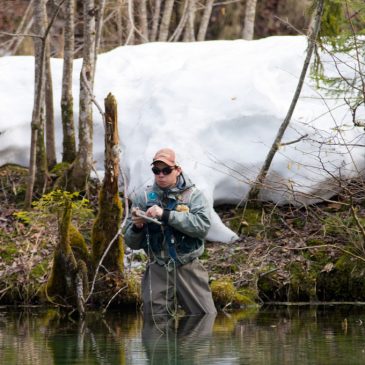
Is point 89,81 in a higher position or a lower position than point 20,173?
higher

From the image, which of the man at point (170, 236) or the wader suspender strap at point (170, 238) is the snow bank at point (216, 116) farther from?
the wader suspender strap at point (170, 238)

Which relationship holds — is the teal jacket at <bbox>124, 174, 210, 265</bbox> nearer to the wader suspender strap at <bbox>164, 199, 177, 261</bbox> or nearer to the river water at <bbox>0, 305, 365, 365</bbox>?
the wader suspender strap at <bbox>164, 199, 177, 261</bbox>

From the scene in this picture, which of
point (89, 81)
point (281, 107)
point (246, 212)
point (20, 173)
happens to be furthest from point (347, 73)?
point (20, 173)

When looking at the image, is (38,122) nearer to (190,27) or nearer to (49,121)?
(49,121)

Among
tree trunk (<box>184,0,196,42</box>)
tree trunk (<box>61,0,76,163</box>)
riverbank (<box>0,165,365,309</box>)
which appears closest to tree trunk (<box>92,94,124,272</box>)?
riverbank (<box>0,165,365,309</box>)

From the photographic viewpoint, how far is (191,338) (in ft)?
31.4

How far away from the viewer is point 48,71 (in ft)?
52.4

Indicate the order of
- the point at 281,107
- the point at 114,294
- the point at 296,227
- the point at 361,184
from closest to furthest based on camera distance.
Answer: the point at 114,294, the point at 361,184, the point at 296,227, the point at 281,107

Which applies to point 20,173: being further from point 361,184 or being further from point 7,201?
point 361,184

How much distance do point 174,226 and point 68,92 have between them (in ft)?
21.2

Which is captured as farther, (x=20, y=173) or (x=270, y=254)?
(x=20, y=173)

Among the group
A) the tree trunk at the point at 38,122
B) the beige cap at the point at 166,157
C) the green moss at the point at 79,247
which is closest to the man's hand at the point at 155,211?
the beige cap at the point at 166,157

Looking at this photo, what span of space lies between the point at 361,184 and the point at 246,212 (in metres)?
2.20

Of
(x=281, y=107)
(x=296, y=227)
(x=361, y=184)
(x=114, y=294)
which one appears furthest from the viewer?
(x=281, y=107)
